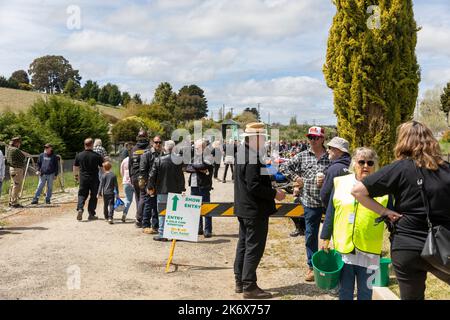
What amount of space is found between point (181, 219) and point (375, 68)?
6792mm

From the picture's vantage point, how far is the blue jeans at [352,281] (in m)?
4.42

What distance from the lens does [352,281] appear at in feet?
14.9

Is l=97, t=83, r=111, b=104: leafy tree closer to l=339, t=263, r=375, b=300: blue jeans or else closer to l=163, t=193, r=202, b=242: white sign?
l=163, t=193, r=202, b=242: white sign

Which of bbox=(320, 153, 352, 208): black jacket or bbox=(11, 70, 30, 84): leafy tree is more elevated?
bbox=(11, 70, 30, 84): leafy tree

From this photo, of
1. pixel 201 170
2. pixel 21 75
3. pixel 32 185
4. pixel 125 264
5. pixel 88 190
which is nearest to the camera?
pixel 125 264

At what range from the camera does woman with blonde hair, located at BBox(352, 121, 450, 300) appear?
3.31m

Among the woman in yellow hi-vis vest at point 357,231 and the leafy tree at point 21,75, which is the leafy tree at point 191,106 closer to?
the leafy tree at point 21,75

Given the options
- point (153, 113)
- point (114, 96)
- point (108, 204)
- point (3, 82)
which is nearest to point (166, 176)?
point (108, 204)

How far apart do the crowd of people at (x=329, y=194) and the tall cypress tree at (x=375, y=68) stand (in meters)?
3.65

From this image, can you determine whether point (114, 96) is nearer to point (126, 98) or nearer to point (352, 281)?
point (126, 98)

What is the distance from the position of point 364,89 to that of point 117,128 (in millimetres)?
32608

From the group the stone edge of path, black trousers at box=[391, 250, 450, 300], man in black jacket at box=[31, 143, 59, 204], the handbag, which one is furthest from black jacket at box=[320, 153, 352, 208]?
man in black jacket at box=[31, 143, 59, 204]

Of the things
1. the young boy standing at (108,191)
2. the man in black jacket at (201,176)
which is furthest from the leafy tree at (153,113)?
the man in black jacket at (201,176)

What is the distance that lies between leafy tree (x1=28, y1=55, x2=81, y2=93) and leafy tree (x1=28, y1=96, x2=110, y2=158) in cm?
6212
